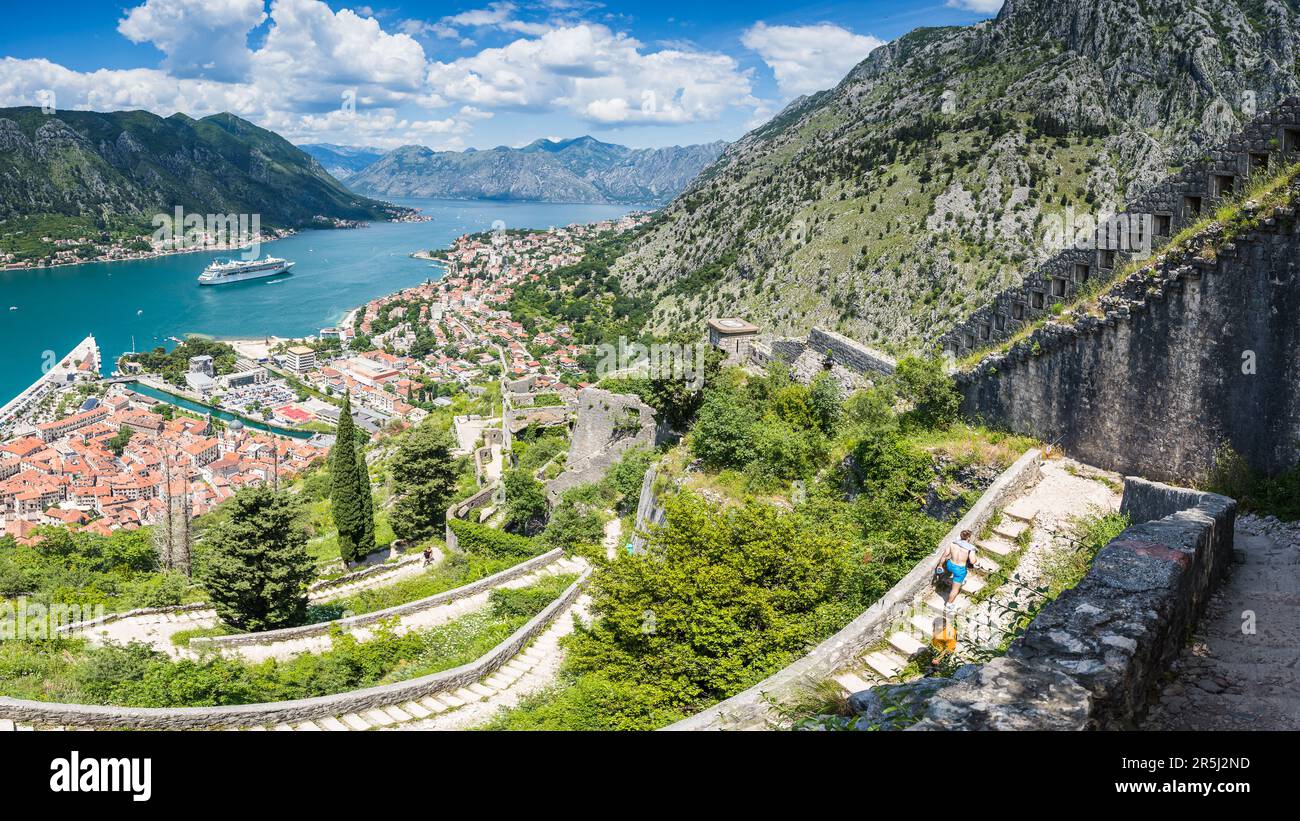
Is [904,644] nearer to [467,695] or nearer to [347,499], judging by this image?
[467,695]

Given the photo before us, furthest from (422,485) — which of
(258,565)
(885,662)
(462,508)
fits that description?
(885,662)

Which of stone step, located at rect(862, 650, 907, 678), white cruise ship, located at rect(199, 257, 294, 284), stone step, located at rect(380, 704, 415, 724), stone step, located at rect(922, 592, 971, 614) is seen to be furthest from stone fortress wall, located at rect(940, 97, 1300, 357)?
white cruise ship, located at rect(199, 257, 294, 284)

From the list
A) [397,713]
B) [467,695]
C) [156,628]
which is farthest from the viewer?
[156,628]

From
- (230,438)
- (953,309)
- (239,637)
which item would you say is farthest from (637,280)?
(239,637)

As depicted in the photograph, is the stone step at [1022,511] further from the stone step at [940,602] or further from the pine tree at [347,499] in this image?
the pine tree at [347,499]

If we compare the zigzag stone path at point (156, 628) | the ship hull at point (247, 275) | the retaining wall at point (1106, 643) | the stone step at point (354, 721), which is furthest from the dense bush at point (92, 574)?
the ship hull at point (247, 275)

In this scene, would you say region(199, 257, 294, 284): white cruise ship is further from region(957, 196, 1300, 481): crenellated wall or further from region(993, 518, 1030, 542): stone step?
region(993, 518, 1030, 542): stone step

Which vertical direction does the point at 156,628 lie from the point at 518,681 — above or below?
below
